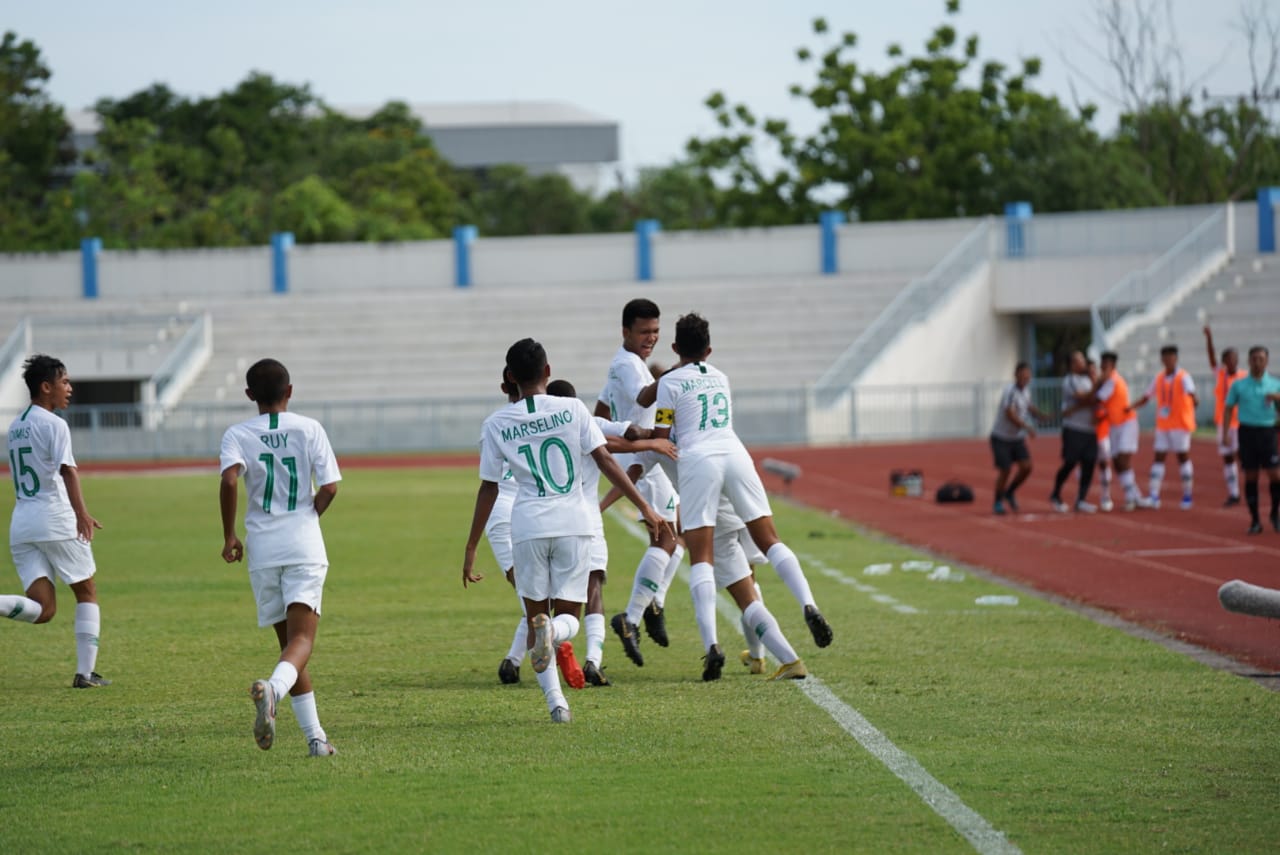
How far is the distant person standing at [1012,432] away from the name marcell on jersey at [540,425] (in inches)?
557

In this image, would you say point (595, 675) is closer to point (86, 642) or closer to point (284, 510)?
point (284, 510)

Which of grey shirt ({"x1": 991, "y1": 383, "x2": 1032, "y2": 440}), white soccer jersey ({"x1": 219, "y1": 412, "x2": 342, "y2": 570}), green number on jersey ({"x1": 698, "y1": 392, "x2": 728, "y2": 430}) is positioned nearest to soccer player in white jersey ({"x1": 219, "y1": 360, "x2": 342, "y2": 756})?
white soccer jersey ({"x1": 219, "y1": 412, "x2": 342, "y2": 570})

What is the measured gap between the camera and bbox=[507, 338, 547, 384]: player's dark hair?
832cm

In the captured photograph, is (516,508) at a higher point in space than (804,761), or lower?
higher

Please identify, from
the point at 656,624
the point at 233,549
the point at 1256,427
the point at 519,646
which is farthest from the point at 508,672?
the point at 1256,427

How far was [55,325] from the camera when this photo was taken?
50156 millimetres

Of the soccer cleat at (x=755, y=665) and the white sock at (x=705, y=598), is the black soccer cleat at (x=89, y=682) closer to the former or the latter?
the white sock at (x=705, y=598)

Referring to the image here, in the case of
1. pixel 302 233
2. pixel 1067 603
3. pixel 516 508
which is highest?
pixel 302 233

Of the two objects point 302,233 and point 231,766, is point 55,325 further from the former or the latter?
point 231,766

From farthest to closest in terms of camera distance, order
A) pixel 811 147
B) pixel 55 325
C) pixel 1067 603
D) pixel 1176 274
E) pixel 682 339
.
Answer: pixel 811 147
pixel 55 325
pixel 1176 274
pixel 1067 603
pixel 682 339

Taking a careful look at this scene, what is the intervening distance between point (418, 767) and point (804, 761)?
1.63 m

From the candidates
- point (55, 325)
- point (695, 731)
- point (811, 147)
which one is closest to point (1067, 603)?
point (695, 731)

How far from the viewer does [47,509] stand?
10102 mm

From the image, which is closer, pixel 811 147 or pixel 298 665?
pixel 298 665
